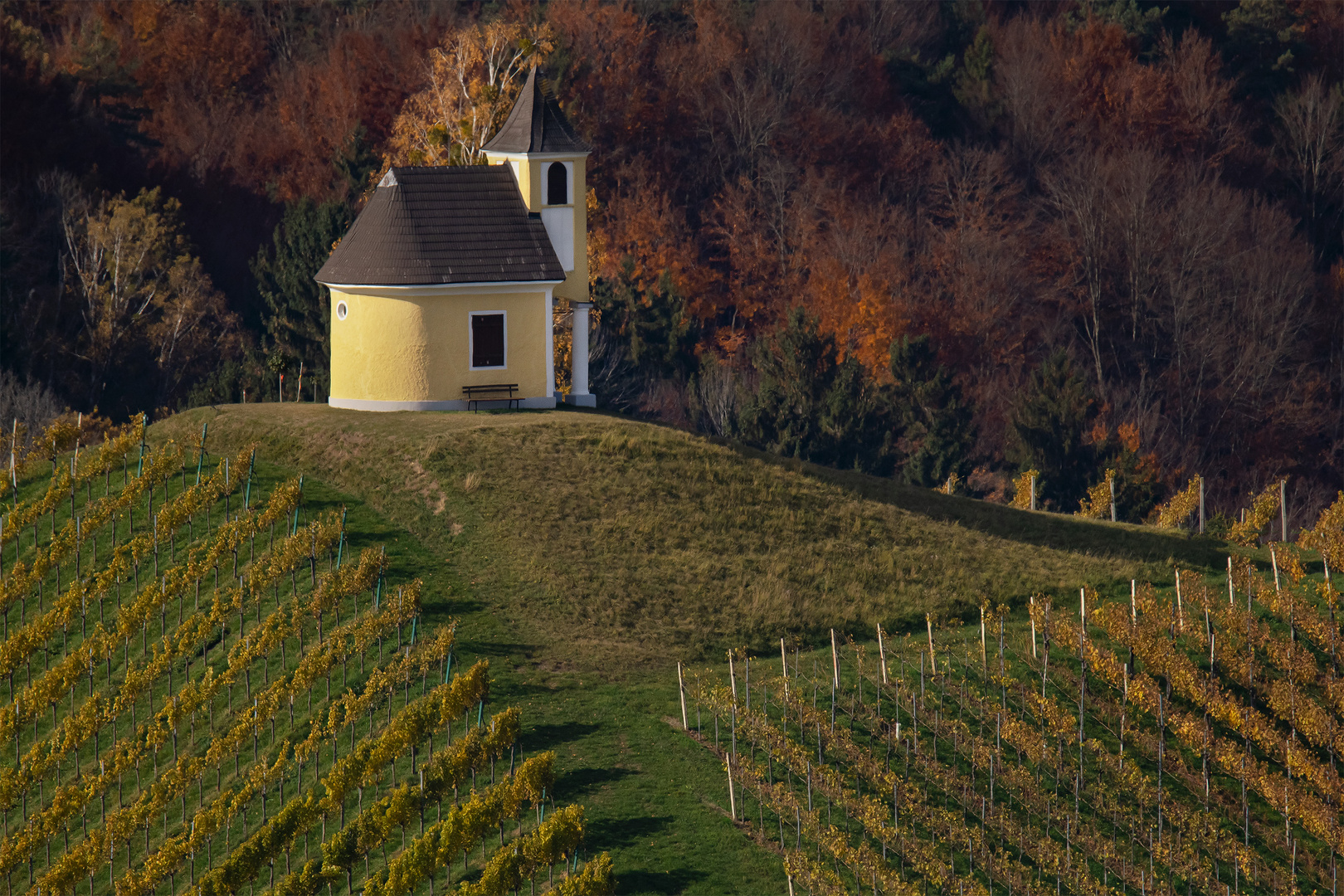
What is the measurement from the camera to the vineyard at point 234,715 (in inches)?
1252

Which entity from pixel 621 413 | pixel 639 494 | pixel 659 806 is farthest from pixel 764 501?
pixel 659 806

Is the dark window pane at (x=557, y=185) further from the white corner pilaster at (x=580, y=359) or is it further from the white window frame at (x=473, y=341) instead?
the white window frame at (x=473, y=341)

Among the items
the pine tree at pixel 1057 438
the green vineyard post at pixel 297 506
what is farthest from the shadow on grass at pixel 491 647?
the pine tree at pixel 1057 438

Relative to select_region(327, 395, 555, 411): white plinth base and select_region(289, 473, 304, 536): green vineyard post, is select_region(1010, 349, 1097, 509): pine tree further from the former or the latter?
select_region(289, 473, 304, 536): green vineyard post

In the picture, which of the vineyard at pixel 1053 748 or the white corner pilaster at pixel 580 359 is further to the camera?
the white corner pilaster at pixel 580 359

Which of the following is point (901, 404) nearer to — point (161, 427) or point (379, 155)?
point (379, 155)

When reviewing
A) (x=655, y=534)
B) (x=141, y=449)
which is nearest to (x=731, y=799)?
(x=655, y=534)

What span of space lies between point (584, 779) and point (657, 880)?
3.39 metres

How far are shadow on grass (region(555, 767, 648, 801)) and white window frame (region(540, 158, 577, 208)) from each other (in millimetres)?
19644

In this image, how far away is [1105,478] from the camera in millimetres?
64812

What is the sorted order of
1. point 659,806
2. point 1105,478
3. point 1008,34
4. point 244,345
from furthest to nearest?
point 1008,34 → point 244,345 → point 1105,478 → point 659,806

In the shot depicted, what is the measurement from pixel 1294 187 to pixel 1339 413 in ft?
51.5

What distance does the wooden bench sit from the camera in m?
48.7

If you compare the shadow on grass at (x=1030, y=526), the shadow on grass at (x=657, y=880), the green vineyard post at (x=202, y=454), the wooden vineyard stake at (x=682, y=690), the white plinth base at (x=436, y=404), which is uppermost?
the white plinth base at (x=436, y=404)
